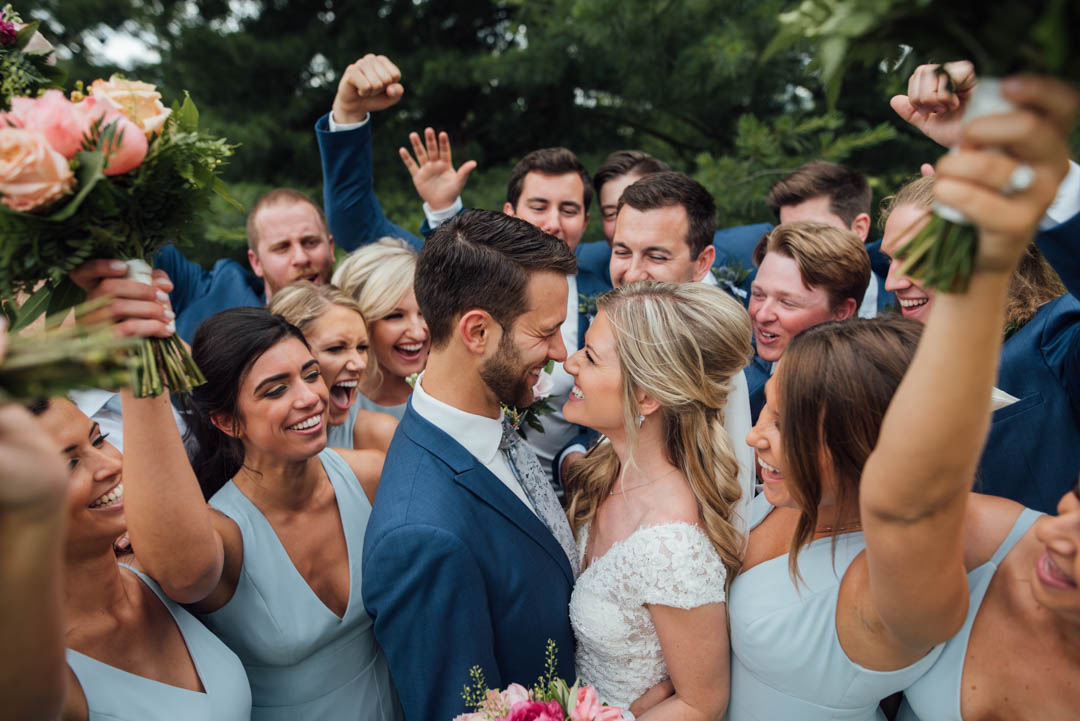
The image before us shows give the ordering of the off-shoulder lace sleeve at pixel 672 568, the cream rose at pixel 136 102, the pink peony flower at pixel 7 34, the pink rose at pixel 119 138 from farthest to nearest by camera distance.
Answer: the off-shoulder lace sleeve at pixel 672 568, the pink peony flower at pixel 7 34, the cream rose at pixel 136 102, the pink rose at pixel 119 138

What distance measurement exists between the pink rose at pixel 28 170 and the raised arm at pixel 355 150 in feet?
9.35

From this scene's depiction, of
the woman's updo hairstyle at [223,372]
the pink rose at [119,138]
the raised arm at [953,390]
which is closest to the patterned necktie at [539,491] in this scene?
the woman's updo hairstyle at [223,372]

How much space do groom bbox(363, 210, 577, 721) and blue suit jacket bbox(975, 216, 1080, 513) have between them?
1.81 m

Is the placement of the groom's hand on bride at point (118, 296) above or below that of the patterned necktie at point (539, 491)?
above

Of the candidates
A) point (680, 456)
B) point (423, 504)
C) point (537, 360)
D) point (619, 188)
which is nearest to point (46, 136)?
point (423, 504)

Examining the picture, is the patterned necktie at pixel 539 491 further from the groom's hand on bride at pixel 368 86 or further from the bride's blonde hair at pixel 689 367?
the groom's hand on bride at pixel 368 86

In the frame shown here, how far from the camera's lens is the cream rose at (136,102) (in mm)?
1829

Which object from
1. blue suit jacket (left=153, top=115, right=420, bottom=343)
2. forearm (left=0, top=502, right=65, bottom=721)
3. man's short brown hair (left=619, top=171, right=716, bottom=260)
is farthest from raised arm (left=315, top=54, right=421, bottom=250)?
forearm (left=0, top=502, right=65, bottom=721)

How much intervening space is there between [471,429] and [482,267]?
2.06 ft

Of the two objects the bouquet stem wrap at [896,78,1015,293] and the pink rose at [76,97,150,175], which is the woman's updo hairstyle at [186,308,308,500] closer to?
the pink rose at [76,97,150,175]

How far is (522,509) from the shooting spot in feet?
8.79

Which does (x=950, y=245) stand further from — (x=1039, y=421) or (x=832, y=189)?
(x=832, y=189)

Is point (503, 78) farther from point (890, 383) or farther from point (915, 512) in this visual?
point (915, 512)

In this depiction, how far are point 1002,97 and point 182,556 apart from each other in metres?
2.43
